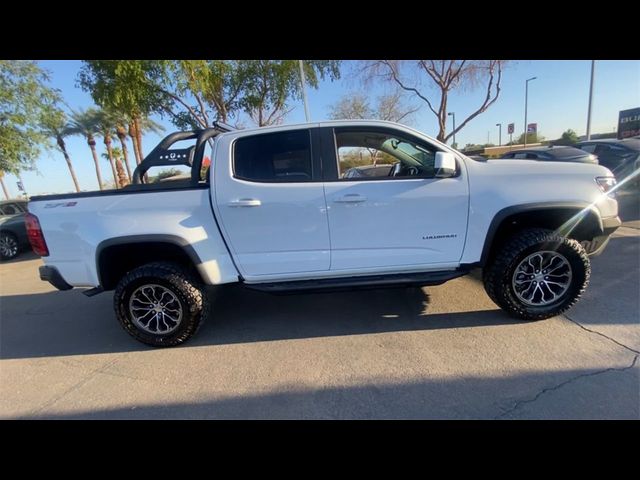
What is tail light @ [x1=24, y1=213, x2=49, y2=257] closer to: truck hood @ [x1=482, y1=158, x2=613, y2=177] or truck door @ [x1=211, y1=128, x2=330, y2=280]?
truck door @ [x1=211, y1=128, x2=330, y2=280]

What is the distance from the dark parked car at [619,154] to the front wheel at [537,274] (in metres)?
5.89

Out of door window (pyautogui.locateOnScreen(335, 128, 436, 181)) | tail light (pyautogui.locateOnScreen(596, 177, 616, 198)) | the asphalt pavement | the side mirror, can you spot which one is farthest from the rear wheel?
tail light (pyautogui.locateOnScreen(596, 177, 616, 198))

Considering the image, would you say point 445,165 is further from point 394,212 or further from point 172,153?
point 172,153

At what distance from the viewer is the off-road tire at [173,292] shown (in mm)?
2990

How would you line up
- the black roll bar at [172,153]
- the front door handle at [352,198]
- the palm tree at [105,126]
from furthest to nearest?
1. the palm tree at [105,126]
2. the black roll bar at [172,153]
3. the front door handle at [352,198]

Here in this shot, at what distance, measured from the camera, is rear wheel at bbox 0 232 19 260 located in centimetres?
790

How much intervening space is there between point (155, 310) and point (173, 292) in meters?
0.31

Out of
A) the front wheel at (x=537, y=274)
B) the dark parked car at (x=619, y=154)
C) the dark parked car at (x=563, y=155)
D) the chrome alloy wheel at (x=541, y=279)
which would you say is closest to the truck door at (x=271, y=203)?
the front wheel at (x=537, y=274)

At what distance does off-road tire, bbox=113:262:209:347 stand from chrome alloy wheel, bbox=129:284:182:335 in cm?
4

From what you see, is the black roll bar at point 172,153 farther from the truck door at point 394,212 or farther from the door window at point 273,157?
the truck door at point 394,212

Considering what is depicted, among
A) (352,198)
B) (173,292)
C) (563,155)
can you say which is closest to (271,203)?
(352,198)

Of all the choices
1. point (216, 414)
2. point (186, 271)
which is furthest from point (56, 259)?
point (216, 414)

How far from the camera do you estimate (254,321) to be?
3.50 meters
